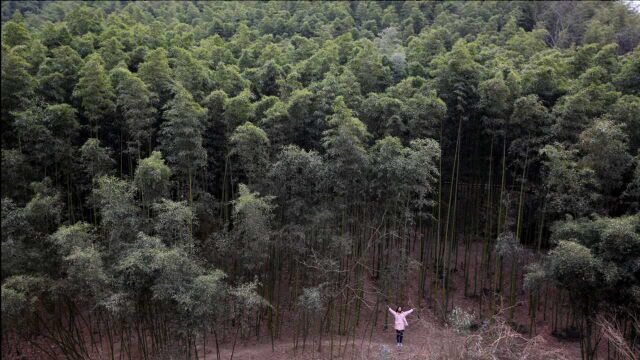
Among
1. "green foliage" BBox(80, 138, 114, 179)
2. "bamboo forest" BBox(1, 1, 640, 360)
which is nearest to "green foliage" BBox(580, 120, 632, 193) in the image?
"bamboo forest" BBox(1, 1, 640, 360)

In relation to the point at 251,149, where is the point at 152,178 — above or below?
below

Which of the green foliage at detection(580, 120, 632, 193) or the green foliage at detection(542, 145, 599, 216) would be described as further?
the green foliage at detection(542, 145, 599, 216)

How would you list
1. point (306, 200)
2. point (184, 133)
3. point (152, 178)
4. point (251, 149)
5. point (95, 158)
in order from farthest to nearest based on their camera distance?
point (306, 200) < point (251, 149) < point (184, 133) < point (95, 158) < point (152, 178)

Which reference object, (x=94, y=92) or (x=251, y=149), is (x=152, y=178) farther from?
(x=94, y=92)

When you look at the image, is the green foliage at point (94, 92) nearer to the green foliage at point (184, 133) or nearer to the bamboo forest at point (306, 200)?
the bamboo forest at point (306, 200)

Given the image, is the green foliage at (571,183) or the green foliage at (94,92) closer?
the green foliage at (94,92)

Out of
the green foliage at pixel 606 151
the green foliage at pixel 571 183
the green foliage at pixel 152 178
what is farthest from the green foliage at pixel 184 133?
the green foliage at pixel 606 151

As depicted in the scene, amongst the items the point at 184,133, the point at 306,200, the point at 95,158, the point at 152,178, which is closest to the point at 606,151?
the point at 306,200

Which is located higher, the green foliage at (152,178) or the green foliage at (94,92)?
the green foliage at (94,92)

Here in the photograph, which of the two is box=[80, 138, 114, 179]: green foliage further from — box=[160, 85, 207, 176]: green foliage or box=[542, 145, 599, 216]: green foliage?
box=[542, 145, 599, 216]: green foliage
